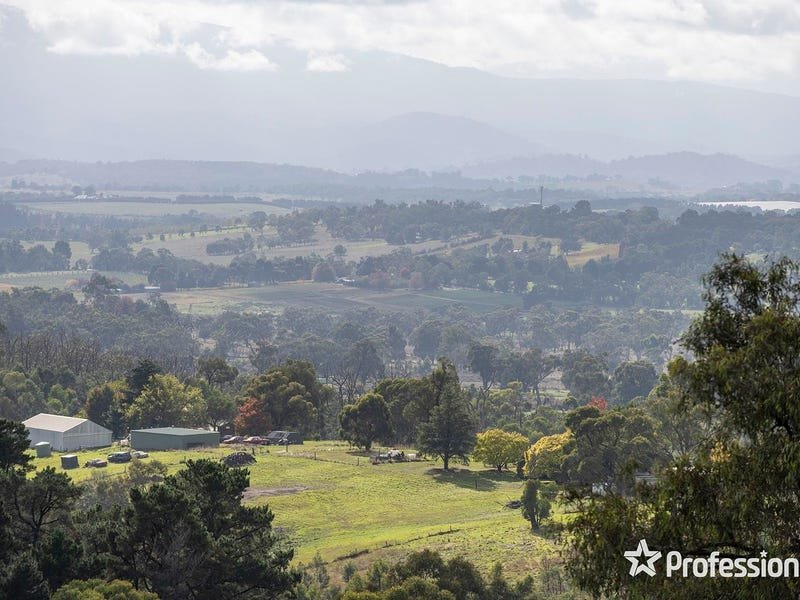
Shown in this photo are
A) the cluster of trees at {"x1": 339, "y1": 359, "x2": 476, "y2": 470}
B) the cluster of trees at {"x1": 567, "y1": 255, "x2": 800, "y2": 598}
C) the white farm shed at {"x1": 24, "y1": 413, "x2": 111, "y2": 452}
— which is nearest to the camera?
the cluster of trees at {"x1": 567, "y1": 255, "x2": 800, "y2": 598}

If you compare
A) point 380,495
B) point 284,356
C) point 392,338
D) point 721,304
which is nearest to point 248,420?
point 380,495

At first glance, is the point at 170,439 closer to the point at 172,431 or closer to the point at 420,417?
the point at 172,431

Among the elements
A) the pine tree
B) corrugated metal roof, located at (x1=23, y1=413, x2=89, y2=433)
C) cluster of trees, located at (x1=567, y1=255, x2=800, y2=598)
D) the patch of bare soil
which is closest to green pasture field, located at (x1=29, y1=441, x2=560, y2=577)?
the patch of bare soil

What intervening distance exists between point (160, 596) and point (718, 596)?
20159 mm

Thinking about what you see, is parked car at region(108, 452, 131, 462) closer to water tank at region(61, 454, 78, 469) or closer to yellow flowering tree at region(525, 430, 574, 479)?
water tank at region(61, 454, 78, 469)

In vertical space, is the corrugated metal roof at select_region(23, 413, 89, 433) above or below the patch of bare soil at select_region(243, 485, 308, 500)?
below

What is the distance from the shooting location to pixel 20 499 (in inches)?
1393

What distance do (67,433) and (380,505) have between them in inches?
1027

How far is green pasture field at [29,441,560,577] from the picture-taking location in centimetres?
4503

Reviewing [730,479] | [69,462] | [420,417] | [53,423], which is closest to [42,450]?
[53,423]

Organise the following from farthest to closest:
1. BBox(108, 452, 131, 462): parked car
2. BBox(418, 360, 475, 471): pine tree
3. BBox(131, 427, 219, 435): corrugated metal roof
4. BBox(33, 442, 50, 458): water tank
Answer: BBox(131, 427, 219, 435): corrugated metal roof → BBox(33, 442, 50, 458): water tank → BBox(108, 452, 131, 462): parked car → BBox(418, 360, 475, 471): pine tree

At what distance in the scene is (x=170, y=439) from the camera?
6975 centimetres

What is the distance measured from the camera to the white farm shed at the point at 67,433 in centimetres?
7300

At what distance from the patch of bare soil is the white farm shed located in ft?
67.7
